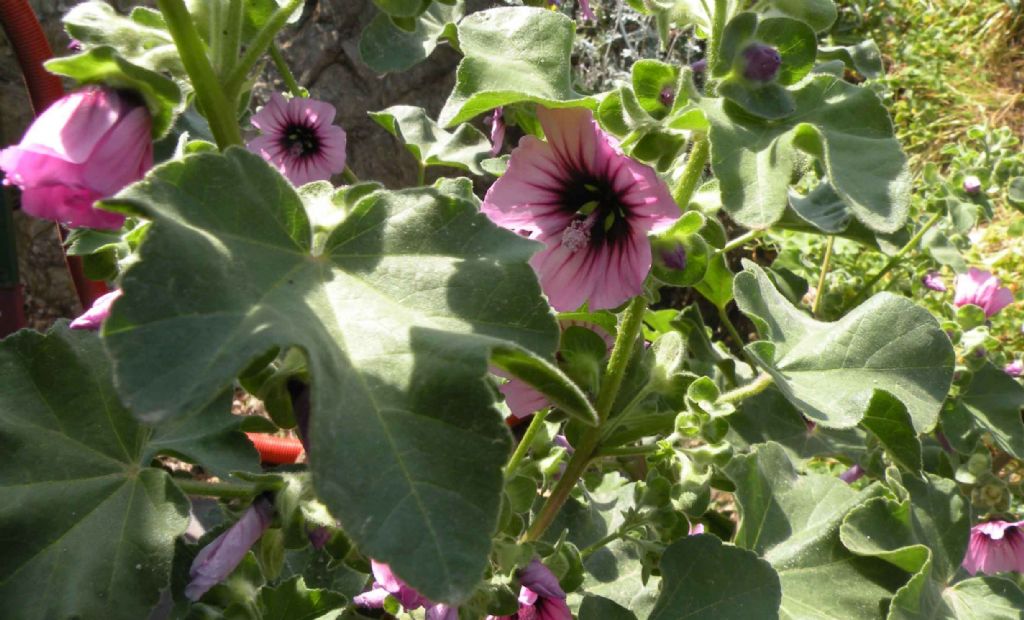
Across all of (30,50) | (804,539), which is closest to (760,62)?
(804,539)

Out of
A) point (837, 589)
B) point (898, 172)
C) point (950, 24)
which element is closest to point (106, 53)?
point (898, 172)

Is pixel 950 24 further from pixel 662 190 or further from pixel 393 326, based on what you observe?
pixel 393 326

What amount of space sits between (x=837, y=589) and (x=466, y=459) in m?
0.66

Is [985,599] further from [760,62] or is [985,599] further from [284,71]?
[284,71]

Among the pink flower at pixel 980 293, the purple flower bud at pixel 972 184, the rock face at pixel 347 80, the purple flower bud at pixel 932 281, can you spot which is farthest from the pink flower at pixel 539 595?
the rock face at pixel 347 80

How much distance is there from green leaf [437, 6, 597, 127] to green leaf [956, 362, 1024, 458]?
848 mm

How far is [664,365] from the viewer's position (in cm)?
95

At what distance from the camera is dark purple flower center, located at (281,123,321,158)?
1562 mm

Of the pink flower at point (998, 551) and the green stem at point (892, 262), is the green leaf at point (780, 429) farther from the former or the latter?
the green stem at point (892, 262)

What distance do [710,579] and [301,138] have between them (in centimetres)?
100

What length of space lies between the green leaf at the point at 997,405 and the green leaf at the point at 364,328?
1.01 meters

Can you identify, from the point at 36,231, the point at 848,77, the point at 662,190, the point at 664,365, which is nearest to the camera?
the point at 662,190

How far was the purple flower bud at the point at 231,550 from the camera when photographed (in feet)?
2.51

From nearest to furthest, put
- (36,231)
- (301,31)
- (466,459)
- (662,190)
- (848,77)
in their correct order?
(466,459) → (662,190) → (301,31) → (36,231) → (848,77)
